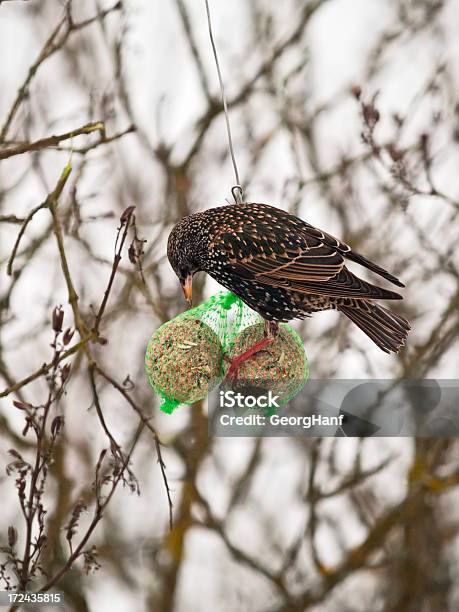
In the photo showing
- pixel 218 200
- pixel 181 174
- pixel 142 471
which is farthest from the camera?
pixel 142 471

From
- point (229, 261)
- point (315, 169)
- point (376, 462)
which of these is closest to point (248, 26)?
point (315, 169)

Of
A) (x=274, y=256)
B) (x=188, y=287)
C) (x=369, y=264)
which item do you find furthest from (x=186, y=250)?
(x=369, y=264)

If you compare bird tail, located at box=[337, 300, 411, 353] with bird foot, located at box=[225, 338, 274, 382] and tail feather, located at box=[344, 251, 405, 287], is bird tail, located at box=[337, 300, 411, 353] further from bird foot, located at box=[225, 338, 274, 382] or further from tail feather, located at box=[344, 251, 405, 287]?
bird foot, located at box=[225, 338, 274, 382]

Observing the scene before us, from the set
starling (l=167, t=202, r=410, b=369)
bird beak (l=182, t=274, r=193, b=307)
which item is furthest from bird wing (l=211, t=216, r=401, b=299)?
bird beak (l=182, t=274, r=193, b=307)

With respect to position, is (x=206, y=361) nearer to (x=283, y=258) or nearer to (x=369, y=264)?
(x=283, y=258)

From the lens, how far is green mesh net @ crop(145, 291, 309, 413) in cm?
210

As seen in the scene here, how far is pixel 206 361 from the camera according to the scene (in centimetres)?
213

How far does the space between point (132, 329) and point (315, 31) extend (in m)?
1.98

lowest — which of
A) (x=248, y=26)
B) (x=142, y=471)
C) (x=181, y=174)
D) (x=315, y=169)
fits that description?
(x=142, y=471)

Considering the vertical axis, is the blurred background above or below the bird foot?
above

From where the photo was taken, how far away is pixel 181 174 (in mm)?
3633

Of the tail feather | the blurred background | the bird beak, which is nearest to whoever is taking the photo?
the tail feather

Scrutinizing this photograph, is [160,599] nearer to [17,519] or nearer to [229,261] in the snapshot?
[17,519]

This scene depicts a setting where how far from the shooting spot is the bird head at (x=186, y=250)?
7.00ft
